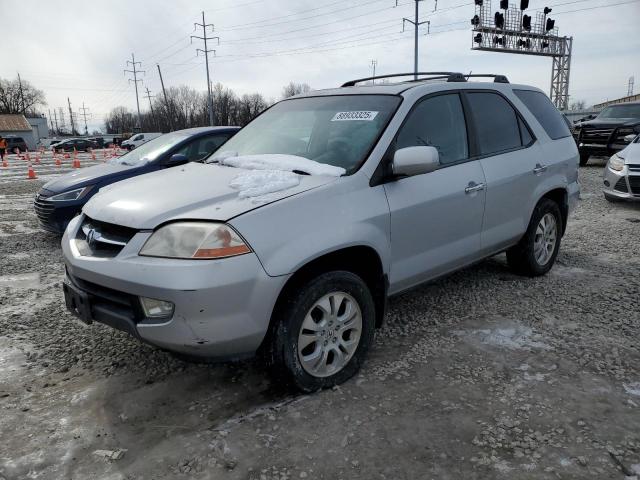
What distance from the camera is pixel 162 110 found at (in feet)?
277

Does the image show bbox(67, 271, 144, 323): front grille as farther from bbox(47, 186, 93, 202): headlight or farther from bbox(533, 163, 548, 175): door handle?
bbox(47, 186, 93, 202): headlight

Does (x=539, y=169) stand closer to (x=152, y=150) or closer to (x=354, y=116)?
(x=354, y=116)

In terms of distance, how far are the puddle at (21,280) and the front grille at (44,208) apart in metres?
1.26

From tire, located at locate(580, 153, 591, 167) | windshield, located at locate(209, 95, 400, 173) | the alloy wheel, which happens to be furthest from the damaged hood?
tire, located at locate(580, 153, 591, 167)

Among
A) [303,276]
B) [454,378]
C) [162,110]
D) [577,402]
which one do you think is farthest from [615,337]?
[162,110]

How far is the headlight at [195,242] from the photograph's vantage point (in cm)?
241

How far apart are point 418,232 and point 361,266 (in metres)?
0.49

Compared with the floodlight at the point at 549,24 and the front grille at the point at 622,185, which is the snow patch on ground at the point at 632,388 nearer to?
the front grille at the point at 622,185

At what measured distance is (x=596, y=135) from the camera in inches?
535

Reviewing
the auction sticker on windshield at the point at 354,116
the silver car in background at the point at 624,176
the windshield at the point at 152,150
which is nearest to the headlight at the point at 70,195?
the windshield at the point at 152,150

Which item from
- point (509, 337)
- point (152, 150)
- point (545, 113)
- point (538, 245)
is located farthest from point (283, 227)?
point (152, 150)

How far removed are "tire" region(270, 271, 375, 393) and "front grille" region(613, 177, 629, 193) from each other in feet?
23.1

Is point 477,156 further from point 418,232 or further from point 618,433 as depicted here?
point 618,433

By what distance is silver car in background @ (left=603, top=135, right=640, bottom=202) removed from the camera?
802 centimetres
